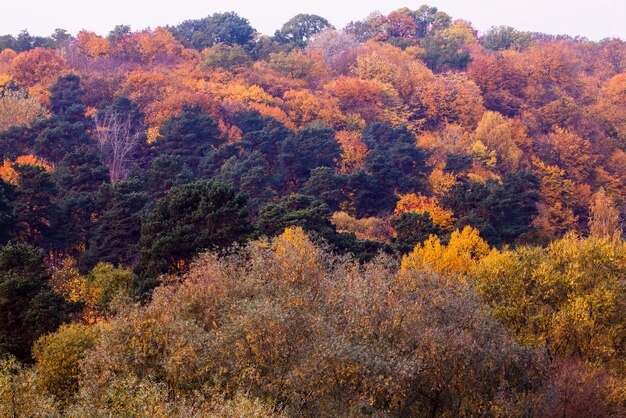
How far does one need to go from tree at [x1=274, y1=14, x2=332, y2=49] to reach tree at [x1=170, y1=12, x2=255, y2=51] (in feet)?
40.0

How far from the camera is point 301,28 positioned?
145 m

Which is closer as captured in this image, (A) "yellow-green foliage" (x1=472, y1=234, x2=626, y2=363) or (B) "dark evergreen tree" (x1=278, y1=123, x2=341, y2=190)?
(A) "yellow-green foliage" (x1=472, y1=234, x2=626, y2=363)

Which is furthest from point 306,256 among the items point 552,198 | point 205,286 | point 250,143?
point 552,198

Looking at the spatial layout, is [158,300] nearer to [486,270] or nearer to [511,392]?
[511,392]

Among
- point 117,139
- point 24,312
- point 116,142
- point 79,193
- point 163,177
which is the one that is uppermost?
point 117,139

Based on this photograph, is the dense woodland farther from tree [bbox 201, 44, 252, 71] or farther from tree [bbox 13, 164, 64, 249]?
tree [bbox 201, 44, 252, 71]

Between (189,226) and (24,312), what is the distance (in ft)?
34.9

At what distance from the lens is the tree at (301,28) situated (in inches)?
5629

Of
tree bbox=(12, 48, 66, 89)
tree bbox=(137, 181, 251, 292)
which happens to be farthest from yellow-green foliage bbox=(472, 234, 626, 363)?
tree bbox=(12, 48, 66, 89)

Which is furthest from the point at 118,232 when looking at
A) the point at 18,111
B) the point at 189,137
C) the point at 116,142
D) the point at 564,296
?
the point at 18,111

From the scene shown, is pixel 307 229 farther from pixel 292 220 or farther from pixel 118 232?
pixel 118 232

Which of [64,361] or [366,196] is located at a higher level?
[366,196]

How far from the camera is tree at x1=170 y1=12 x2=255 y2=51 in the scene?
125000 millimetres

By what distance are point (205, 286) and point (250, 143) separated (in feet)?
155
